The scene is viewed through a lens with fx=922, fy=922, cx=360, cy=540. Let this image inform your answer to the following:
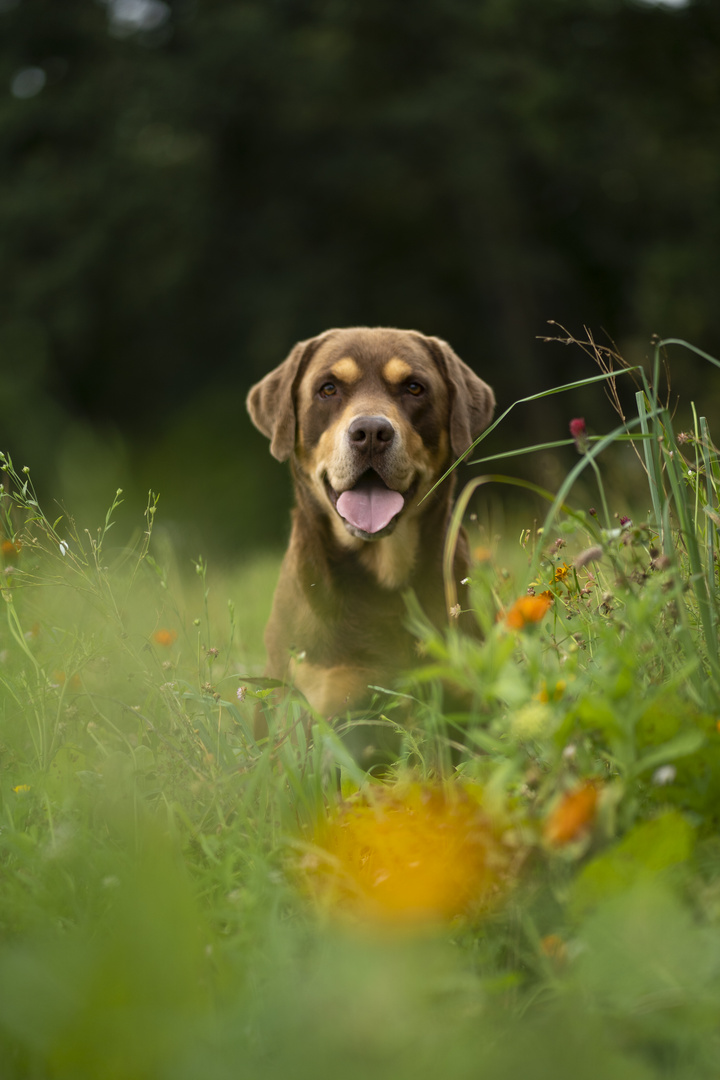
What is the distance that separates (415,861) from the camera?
5.15ft

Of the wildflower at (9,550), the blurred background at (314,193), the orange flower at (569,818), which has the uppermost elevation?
the orange flower at (569,818)

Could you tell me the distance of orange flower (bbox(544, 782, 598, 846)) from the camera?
128 cm

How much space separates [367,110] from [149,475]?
7667 millimetres

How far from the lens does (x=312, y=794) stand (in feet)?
6.64

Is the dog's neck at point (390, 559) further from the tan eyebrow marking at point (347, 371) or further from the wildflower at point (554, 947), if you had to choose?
the wildflower at point (554, 947)

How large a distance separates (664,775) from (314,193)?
56.0 ft

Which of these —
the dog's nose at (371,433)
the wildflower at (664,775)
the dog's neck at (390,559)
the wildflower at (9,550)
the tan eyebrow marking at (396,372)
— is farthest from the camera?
the tan eyebrow marking at (396,372)

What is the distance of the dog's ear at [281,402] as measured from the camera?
146 inches

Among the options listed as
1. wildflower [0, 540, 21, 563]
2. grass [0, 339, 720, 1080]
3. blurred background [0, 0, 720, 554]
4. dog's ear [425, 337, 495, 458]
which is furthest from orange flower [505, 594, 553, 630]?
blurred background [0, 0, 720, 554]

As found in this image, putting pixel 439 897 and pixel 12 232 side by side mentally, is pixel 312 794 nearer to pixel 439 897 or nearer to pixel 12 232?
pixel 439 897

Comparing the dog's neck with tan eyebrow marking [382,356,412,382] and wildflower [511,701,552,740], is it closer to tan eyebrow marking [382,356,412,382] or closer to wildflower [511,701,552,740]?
tan eyebrow marking [382,356,412,382]

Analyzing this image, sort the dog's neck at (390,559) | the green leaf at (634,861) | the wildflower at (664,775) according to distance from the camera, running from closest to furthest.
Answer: the green leaf at (634,861), the wildflower at (664,775), the dog's neck at (390,559)

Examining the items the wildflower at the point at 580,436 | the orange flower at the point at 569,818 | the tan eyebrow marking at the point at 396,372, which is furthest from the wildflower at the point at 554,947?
the tan eyebrow marking at the point at 396,372

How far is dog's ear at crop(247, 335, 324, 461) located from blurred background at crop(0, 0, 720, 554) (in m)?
10.9
